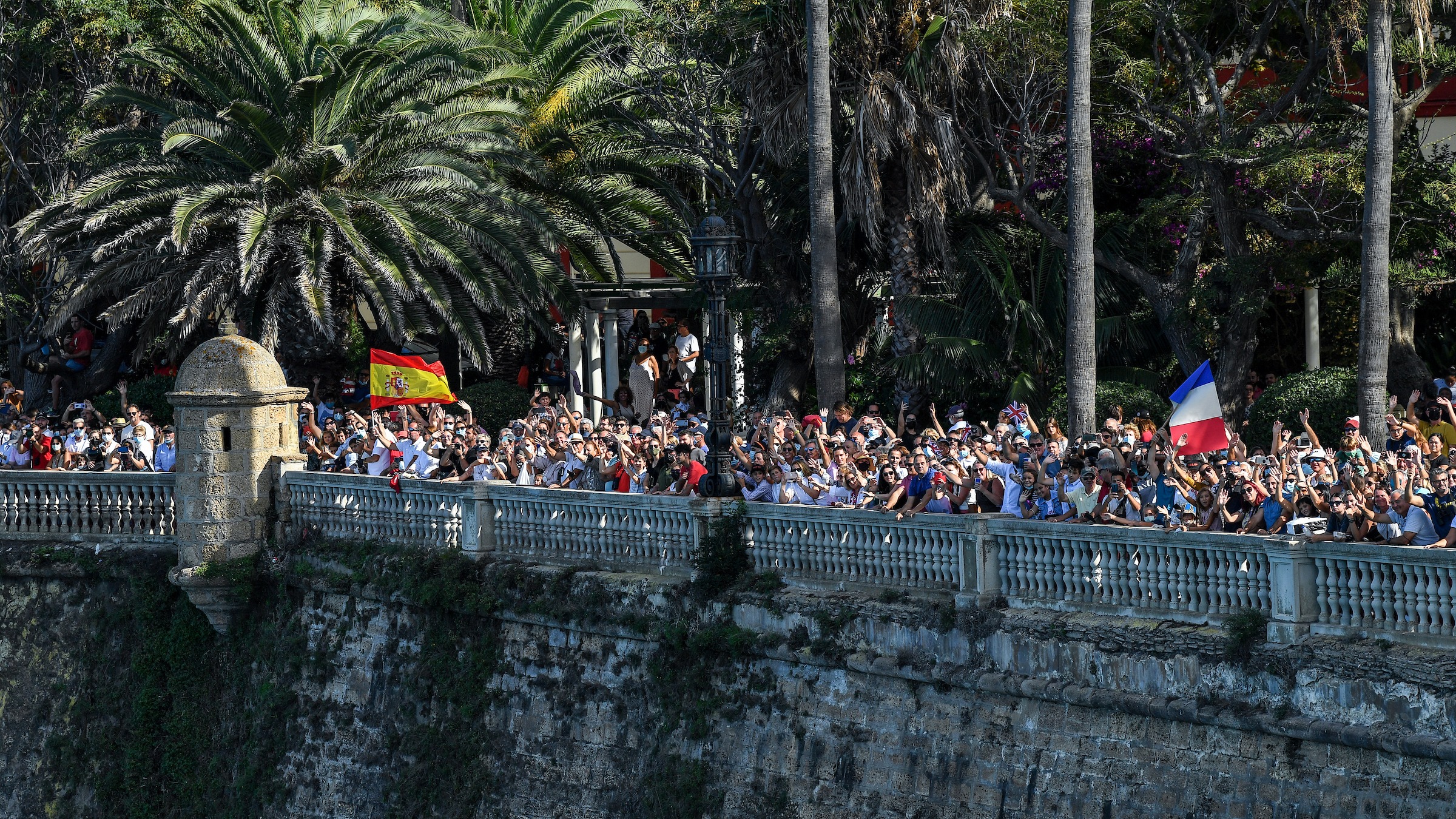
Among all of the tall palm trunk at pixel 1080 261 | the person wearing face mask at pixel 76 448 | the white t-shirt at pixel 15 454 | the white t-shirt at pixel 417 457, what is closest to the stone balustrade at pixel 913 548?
the white t-shirt at pixel 417 457

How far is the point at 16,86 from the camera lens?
30.6 meters

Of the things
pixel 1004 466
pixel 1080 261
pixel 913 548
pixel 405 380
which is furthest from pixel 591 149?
pixel 913 548

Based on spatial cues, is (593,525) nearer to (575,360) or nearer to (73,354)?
(575,360)

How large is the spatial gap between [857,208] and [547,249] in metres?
5.91

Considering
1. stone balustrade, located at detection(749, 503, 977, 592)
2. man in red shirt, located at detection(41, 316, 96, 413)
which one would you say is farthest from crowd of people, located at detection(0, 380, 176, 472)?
stone balustrade, located at detection(749, 503, 977, 592)

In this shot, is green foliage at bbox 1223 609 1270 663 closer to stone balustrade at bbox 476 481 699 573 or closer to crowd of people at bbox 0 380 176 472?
stone balustrade at bbox 476 481 699 573

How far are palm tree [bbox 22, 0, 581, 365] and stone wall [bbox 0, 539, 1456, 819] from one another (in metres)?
5.96

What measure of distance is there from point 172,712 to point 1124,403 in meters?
11.1

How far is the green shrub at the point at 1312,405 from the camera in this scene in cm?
1755

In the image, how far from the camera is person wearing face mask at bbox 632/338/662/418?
2453 centimetres

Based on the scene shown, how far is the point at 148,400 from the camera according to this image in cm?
2673

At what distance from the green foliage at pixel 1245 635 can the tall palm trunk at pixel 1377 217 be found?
20.5 feet

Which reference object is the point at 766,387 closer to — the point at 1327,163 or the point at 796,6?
the point at 796,6

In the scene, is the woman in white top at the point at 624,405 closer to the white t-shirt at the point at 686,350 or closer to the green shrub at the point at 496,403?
the white t-shirt at the point at 686,350
